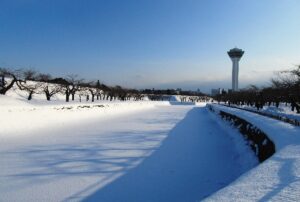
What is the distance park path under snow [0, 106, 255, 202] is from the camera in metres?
5.13

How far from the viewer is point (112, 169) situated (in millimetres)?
6621

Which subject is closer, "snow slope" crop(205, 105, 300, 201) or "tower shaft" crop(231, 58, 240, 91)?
"snow slope" crop(205, 105, 300, 201)

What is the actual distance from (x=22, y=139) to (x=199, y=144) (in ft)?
20.0

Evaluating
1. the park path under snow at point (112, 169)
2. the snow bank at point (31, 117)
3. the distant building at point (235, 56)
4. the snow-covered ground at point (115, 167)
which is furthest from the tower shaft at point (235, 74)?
the park path under snow at point (112, 169)

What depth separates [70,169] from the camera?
6543mm

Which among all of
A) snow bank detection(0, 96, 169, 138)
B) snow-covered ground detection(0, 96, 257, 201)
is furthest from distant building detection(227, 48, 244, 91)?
snow-covered ground detection(0, 96, 257, 201)

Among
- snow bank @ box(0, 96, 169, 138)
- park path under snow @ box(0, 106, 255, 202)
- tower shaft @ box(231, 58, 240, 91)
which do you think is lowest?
park path under snow @ box(0, 106, 255, 202)

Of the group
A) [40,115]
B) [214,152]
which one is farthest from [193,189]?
[40,115]

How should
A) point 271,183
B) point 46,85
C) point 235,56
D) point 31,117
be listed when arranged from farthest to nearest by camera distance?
point 235,56, point 46,85, point 31,117, point 271,183

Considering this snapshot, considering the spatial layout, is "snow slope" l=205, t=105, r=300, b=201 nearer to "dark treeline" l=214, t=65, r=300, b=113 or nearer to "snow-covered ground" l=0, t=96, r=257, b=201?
"snow-covered ground" l=0, t=96, r=257, b=201

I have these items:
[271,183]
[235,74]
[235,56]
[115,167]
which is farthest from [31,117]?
[235,56]

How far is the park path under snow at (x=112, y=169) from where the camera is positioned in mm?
5129

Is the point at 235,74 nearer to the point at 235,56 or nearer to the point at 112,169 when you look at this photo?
the point at 235,56

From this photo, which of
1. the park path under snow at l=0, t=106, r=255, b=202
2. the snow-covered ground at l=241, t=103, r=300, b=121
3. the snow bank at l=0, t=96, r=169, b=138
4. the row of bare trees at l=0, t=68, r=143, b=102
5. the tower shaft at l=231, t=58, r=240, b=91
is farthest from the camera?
the tower shaft at l=231, t=58, r=240, b=91
